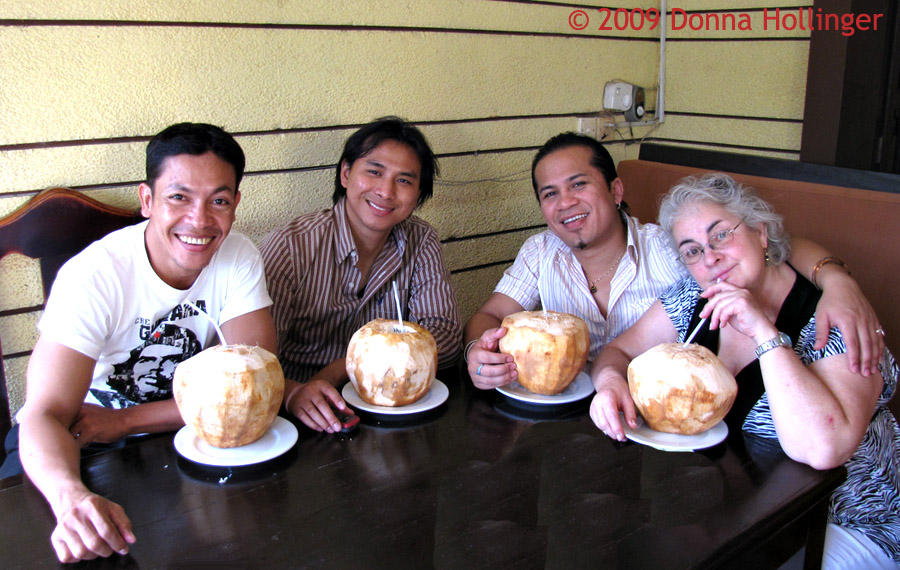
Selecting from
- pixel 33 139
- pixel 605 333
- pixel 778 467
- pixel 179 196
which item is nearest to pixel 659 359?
pixel 778 467

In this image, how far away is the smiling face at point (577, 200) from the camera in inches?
82.2

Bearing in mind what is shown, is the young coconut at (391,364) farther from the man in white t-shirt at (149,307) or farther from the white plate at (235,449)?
the man in white t-shirt at (149,307)

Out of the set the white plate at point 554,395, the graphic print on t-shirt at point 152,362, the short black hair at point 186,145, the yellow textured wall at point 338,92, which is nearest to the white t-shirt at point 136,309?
the graphic print on t-shirt at point 152,362

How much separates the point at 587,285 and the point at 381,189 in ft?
2.25

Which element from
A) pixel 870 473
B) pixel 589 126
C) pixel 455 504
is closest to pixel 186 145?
pixel 455 504

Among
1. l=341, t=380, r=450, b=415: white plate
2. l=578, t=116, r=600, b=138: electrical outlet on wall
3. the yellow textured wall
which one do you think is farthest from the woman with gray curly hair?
l=578, t=116, r=600, b=138: electrical outlet on wall

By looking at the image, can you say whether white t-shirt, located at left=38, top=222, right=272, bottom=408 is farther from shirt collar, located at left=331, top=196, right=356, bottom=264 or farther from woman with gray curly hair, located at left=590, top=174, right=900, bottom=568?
woman with gray curly hair, located at left=590, top=174, right=900, bottom=568

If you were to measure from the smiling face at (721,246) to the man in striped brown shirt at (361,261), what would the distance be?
28.9 inches

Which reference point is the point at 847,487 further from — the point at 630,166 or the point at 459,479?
the point at 630,166

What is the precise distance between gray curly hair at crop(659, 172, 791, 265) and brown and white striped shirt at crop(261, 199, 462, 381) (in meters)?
0.71

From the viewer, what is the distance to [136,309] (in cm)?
155

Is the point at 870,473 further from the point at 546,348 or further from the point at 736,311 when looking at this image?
the point at 546,348

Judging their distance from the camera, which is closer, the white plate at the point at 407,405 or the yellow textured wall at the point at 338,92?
the white plate at the point at 407,405

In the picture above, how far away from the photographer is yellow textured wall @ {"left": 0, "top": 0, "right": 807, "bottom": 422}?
5.94 ft
